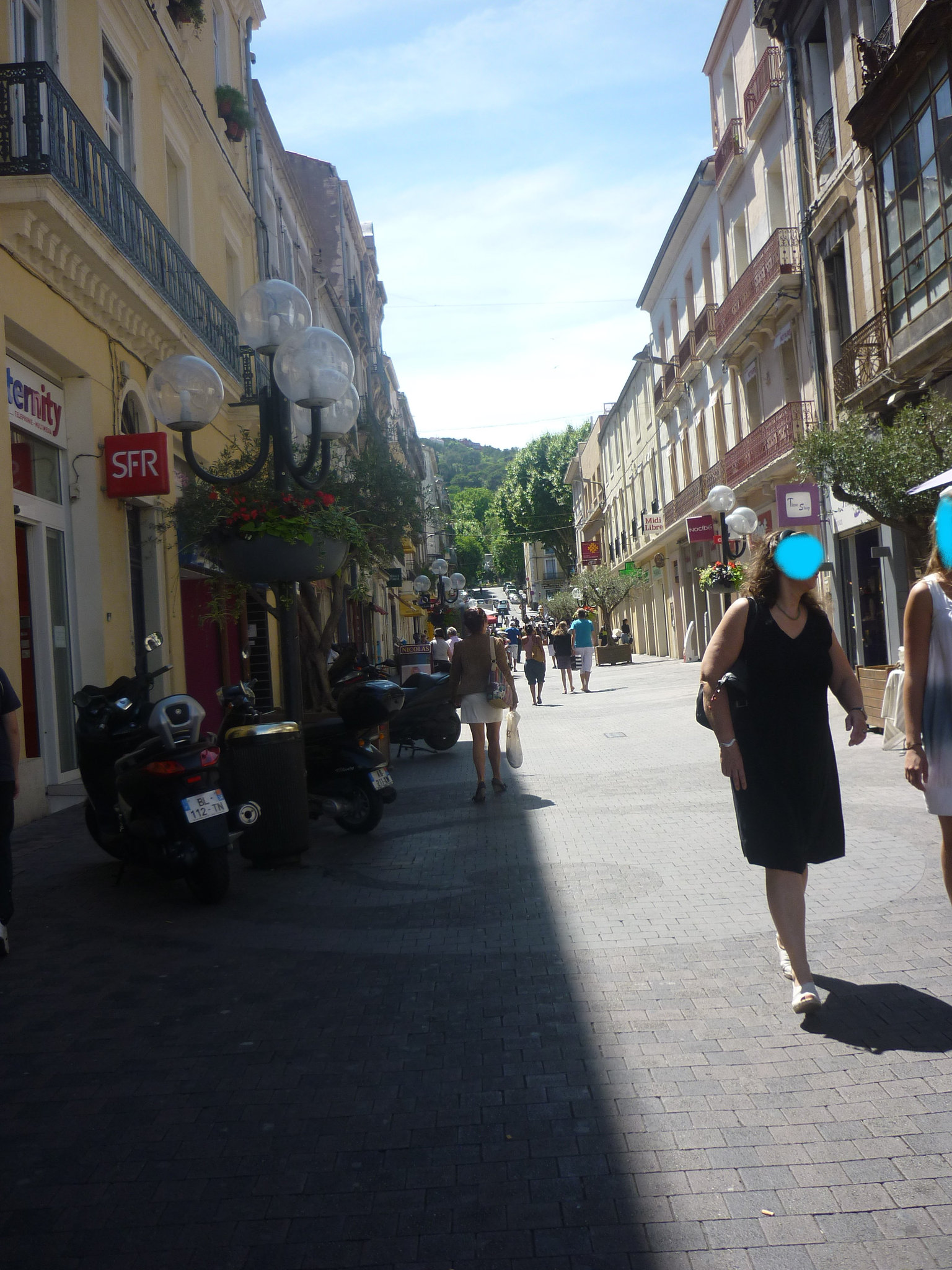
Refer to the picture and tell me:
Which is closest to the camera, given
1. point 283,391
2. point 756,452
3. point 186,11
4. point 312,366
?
point 312,366

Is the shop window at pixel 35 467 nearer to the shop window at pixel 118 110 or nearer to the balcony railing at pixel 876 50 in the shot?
the shop window at pixel 118 110

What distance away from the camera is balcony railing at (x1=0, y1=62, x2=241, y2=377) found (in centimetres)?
934

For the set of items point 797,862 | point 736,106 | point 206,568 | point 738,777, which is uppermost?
point 736,106

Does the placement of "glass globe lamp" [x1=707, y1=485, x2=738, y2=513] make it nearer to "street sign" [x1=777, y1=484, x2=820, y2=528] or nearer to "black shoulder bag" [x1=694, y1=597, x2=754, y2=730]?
"street sign" [x1=777, y1=484, x2=820, y2=528]

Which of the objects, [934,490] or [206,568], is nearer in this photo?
[934,490]

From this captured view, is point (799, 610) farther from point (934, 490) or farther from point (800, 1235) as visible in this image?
point (934, 490)

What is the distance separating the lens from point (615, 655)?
39406 millimetres

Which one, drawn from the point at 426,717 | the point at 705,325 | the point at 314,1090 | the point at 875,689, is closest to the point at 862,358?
the point at 875,689

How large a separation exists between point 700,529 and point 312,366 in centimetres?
1906

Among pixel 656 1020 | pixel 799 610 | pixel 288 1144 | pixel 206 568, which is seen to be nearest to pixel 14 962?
pixel 288 1144

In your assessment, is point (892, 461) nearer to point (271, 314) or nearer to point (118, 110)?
point (271, 314)

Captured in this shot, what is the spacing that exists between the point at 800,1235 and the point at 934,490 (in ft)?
31.9

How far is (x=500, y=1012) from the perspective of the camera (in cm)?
417

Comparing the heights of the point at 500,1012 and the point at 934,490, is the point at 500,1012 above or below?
below
